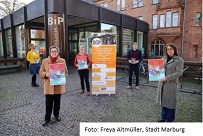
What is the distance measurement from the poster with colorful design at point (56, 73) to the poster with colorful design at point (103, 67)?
228 centimetres

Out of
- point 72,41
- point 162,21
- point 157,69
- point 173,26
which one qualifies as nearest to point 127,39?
point 72,41

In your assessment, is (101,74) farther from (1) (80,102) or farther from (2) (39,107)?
(2) (39,107)

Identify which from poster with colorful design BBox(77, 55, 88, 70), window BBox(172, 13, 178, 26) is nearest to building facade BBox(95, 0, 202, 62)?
window BBox(172, 13, 178, 26)

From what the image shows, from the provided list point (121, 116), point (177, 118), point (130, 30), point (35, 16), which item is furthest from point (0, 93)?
point (130, 30)

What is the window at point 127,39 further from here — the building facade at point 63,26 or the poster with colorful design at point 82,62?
the poster with colorful design at point 82,62

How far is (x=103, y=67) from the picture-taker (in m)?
5.62

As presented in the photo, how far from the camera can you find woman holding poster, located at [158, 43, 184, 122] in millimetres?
2969

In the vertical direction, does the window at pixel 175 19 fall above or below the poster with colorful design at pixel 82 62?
above

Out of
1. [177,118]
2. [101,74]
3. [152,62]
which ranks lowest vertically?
[177,118]

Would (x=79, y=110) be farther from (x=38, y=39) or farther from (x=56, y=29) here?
(x=38, y=39)

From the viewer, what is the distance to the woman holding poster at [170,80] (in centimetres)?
297

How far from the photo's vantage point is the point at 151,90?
6348 millimetres

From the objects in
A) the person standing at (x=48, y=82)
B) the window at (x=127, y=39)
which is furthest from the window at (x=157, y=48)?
the person standing at (x=48, y=82)

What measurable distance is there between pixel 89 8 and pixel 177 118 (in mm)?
9560
